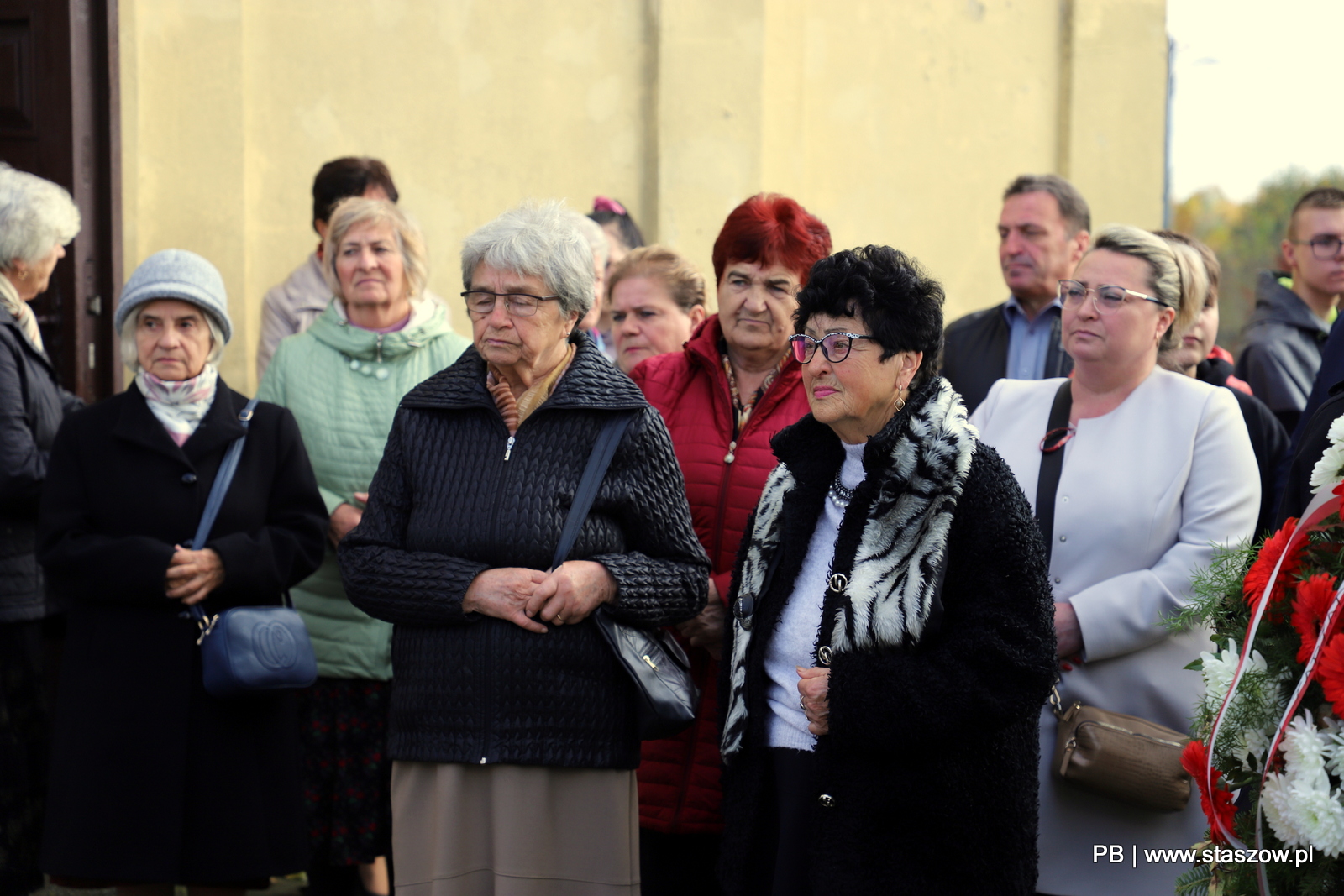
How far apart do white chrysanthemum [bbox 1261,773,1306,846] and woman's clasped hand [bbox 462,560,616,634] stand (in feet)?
5.09

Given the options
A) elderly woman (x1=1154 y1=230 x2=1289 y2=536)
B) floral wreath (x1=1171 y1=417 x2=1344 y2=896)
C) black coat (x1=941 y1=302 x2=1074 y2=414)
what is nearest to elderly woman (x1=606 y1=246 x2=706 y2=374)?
black coat (x1=941 y1=302 x2=1074 y2=414)

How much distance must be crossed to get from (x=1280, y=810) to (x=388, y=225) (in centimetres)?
351

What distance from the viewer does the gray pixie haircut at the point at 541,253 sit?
11.2 ft

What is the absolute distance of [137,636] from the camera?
389cm

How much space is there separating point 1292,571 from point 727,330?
1.86 m

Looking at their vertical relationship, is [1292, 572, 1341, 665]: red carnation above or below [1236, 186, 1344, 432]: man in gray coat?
below

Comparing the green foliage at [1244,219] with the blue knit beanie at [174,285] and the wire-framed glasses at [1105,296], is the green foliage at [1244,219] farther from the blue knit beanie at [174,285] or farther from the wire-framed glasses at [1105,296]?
the blue knit beanie at [174,285]

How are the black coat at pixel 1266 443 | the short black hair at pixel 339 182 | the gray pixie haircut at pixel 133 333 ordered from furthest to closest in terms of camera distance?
the short black hair at pixel 339 182 < the black coat at pixel 1266 443 < the gray pixie haircut at pixel 133 333

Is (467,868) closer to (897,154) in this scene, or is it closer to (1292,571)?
(1292,571)

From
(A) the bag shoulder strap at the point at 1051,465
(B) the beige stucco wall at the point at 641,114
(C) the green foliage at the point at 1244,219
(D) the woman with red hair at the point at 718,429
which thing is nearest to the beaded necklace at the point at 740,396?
(D) the woman with red hair at the point at 718,429

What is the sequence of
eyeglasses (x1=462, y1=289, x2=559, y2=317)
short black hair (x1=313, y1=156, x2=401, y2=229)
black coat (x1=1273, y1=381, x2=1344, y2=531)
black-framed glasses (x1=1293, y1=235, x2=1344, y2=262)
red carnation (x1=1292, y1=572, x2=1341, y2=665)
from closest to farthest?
red carnation (x1=1292, y1=572, x2=1341, y2=665)
black coat (x1=1273, y1=381, x2=1344, y2=531)
eyeglasses (x1=462, y1=289, x2=559, y2=317)
short black hair (x1=313, y1=156, x2=401, y2=229)
black-framed glasses (x1=1293, y1=235, x2=1344, y2=262)

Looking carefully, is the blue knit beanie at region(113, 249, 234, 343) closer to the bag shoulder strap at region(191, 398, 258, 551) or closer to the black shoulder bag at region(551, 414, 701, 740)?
the bag shoulder strap at region(191, 398, 258, 551)

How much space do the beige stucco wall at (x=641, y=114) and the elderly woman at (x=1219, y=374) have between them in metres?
2.06

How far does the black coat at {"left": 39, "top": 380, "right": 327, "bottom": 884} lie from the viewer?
379cm
